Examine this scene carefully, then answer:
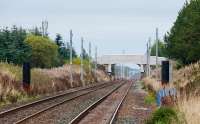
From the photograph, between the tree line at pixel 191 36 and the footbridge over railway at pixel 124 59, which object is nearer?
the tree line at pixel 191 36

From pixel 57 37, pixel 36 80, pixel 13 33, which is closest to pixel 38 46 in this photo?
pixel 13 33

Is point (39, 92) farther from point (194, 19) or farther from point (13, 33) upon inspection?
point (13, 33)

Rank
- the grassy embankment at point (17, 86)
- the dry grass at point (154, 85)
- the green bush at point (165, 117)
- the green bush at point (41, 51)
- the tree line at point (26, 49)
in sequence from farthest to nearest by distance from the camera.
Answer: the green bush at point (41, 51), the tree line at point (26, 49), the dry grass at point (154, 85), the grassy embankment at point (17, 86), the green bush at point (165, 117)

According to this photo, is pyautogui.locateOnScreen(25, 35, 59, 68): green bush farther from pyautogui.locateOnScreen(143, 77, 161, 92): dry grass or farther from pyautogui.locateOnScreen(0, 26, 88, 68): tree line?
pyautogui.locateOnScreen(143, 77, 161, 92): dry grass

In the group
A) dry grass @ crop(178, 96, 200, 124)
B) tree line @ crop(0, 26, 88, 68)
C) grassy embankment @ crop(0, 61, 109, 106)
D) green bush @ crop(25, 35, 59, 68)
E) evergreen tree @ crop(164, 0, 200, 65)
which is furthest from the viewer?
green bush @ crop(25, 35, 59, 68)

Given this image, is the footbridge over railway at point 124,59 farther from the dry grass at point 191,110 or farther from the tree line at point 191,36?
the dry grass at point 191,110

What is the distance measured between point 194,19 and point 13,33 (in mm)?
38738

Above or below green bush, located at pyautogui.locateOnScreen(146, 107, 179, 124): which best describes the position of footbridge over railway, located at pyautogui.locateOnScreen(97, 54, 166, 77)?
above

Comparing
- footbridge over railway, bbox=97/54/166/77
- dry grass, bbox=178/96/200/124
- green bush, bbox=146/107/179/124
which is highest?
footbridge over railway, bbox=97/54/166/77

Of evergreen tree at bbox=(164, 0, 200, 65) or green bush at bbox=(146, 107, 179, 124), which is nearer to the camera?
green bush at bbox=(146, 107, 179, 124)

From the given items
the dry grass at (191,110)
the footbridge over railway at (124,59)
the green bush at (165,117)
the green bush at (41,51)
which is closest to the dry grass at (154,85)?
the green bush at (165,117)

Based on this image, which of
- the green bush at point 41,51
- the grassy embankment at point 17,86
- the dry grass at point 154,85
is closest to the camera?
the grassy embankment at point 17,86

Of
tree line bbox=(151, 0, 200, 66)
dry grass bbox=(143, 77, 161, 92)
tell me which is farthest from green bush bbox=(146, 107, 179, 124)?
tree line bbox=(151, 0, 200, 66)

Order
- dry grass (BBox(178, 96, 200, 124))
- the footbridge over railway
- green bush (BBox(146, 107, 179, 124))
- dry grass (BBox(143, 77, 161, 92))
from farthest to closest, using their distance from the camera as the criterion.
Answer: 1. the footbridge over railway
2. dry grass (BBox(143, 77, 161, 92))
3. green bush (BBox(146, 107, 179, 124))
4. dry grass (BBox(178, 96, 200, 124))
